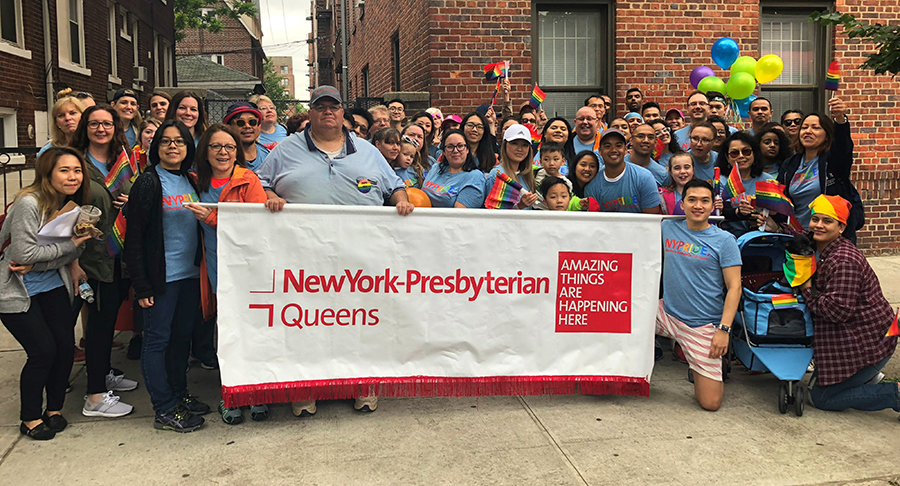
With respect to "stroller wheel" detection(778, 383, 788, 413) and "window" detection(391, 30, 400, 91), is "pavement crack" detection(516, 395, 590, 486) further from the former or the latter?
"window" detection(391, 30, 400, 91)

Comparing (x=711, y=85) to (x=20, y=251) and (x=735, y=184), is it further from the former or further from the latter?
(x=20, y=251)

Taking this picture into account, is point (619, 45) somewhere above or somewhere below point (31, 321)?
above

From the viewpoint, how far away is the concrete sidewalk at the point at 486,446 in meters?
3.58

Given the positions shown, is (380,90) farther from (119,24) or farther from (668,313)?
(119,24)

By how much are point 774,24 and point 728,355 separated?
6.27 metres

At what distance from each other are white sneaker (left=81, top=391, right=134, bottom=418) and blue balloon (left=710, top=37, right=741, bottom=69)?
739cm

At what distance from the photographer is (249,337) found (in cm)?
426

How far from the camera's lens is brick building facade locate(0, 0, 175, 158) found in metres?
12.2

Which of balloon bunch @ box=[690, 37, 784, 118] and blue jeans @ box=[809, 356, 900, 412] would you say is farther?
balloon bunch @ box=[690, 37, 784, 118]

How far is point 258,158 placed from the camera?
17.9ft

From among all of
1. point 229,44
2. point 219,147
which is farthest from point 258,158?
point 229,44

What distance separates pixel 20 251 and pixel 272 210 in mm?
1362

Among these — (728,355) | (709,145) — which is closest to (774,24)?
(709,145)

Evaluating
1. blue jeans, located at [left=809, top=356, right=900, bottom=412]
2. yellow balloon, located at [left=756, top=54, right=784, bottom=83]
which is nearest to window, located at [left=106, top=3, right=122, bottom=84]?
yellow balloon, located at [left=756, top=54, right=784, bottom=83]
